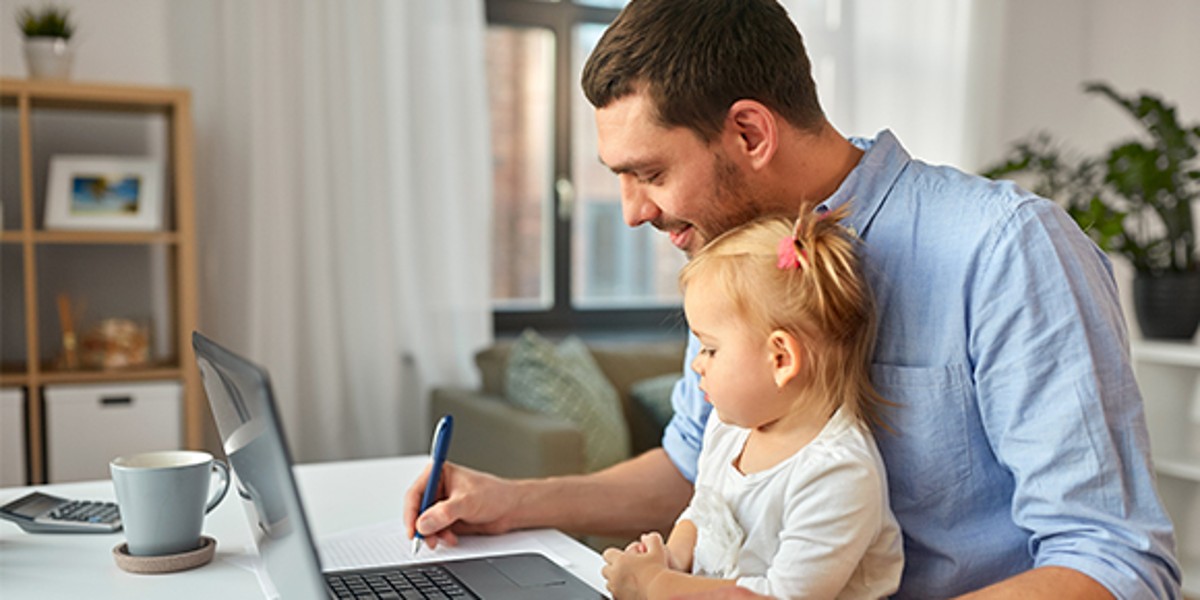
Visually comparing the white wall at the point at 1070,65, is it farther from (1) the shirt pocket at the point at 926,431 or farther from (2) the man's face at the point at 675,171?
(1) the shirt pocket at the point at 926,431

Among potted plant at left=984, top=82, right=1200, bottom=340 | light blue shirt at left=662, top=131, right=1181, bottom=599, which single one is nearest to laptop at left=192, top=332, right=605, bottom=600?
light blue shirt at left=662, top=131, right=1181, bottom=599

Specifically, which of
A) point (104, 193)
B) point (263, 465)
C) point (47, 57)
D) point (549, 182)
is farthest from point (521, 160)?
point (263, 465)

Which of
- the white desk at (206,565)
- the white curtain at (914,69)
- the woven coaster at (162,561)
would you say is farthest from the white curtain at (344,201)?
the woven coaster at (162,561)

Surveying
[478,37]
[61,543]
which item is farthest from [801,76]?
[478,37]

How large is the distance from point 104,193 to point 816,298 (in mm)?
2586

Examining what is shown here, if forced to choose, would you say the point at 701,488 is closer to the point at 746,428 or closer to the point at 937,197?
the point at 746,428

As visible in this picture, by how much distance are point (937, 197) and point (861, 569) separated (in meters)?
0.38

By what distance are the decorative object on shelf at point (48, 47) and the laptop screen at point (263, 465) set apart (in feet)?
7.61

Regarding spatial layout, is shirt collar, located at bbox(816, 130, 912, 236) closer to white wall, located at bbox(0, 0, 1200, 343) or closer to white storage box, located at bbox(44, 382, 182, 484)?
white storage box, located at bbox(44, 382, 182, 484)

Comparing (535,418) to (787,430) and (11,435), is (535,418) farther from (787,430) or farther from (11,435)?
(787,430)

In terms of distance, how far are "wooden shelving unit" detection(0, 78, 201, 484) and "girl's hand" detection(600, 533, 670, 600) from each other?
2.31 m

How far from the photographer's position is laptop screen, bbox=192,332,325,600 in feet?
2.35

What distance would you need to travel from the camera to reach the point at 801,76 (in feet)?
4.11

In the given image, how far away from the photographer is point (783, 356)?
1074 millimetres
